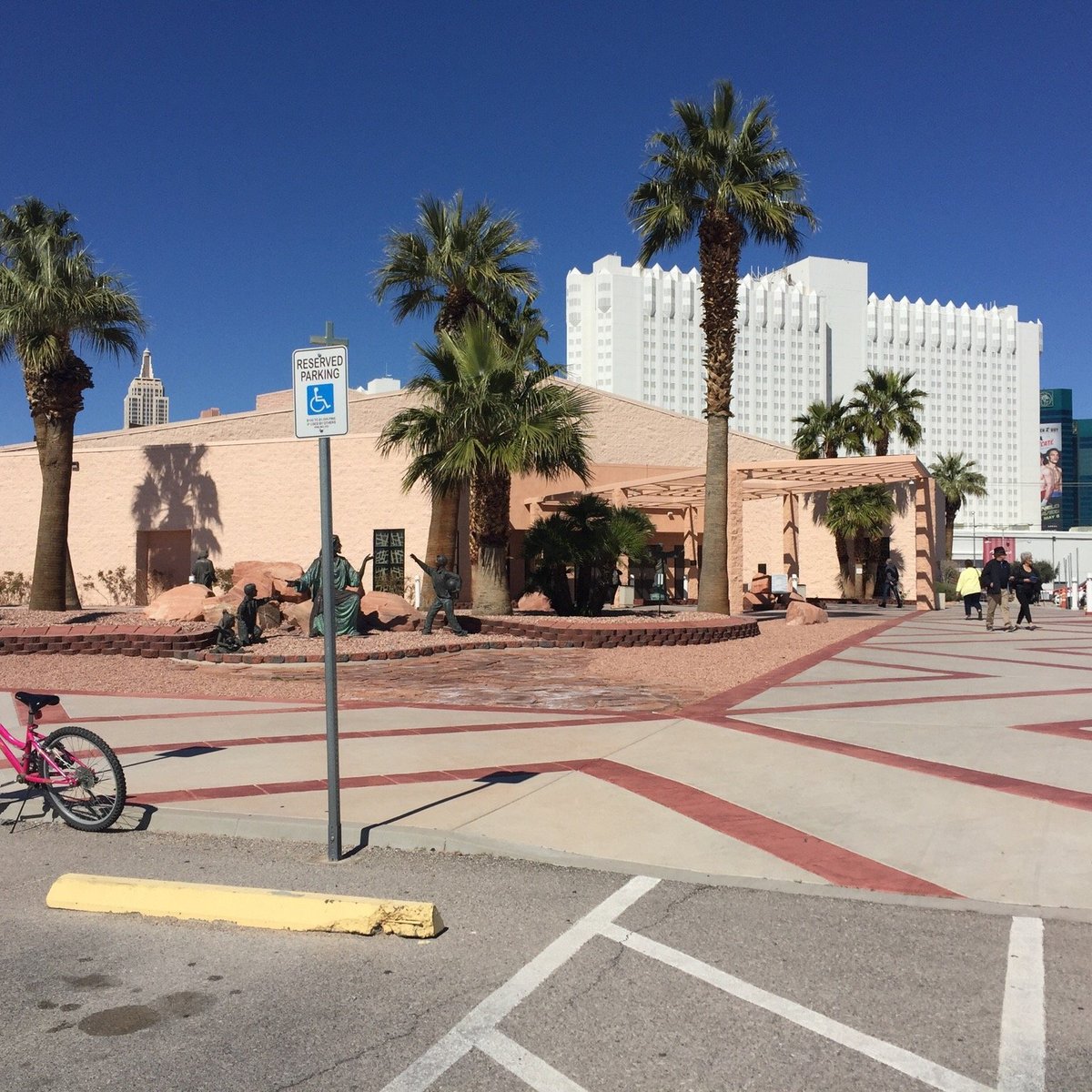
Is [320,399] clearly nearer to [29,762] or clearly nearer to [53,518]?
[29,762]

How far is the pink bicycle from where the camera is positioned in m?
6.20

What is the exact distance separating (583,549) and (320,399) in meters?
15.5

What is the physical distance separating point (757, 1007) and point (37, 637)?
552 inches

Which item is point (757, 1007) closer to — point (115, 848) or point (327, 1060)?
point (327, 1060)

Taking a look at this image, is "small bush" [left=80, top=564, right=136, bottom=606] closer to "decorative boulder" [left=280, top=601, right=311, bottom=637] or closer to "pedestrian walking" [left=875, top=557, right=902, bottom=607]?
"decorative boulder" [left=280, top=601, right=311, bottom=637]

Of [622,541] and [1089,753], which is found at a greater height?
[622,541]

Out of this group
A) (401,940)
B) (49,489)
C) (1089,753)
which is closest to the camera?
(401,940)

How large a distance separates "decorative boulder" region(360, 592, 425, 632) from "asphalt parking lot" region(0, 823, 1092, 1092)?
1309 cm

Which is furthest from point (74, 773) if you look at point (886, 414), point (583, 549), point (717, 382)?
point (886, 414)

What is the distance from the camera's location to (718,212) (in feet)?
69.1

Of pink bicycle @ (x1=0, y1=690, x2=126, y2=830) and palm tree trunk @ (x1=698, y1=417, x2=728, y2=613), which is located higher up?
palm tree trunk @ (x1=698, y1=417, x2=728, y2=613)

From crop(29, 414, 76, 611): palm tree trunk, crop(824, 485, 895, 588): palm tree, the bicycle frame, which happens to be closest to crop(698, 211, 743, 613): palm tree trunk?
crop(29, 414, 76, 611): palm tree trunk

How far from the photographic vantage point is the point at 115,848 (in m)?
5.92

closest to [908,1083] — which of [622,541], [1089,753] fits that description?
[1089,753]
